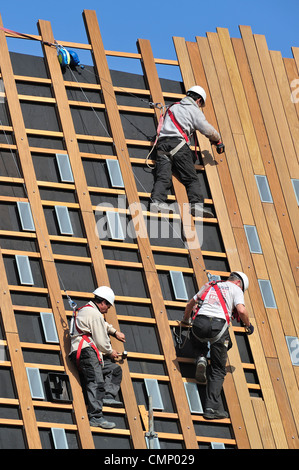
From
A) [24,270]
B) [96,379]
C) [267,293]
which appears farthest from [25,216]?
[267,293]

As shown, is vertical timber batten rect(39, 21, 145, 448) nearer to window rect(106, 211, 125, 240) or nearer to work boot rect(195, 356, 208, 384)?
window rect(106, 211, 125, 240)

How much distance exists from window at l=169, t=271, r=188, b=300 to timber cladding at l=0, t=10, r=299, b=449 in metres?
0.04

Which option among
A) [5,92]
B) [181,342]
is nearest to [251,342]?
[181,342]

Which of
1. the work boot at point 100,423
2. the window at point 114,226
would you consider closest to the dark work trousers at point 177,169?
the window at point 114,226

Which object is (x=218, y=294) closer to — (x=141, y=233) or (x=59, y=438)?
(x=141, y=233)

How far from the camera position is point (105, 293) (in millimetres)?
11734

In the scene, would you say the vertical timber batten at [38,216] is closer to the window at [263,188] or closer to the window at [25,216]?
the window at [25,216]

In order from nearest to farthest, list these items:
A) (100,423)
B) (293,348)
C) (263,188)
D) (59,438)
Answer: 1. (59,438)
2. (100,423)
3. (293,348)
4. (263,188)

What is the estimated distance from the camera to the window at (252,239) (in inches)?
513

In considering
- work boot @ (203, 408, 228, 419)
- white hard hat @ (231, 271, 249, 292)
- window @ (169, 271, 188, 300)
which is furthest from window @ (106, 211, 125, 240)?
work boot @ (203, 408, 228, 419)

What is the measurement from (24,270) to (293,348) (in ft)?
9.59

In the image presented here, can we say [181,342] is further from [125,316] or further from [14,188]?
[14,188]

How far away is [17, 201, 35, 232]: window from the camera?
12203 millimetres

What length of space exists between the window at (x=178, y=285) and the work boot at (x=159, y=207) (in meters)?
0.75
